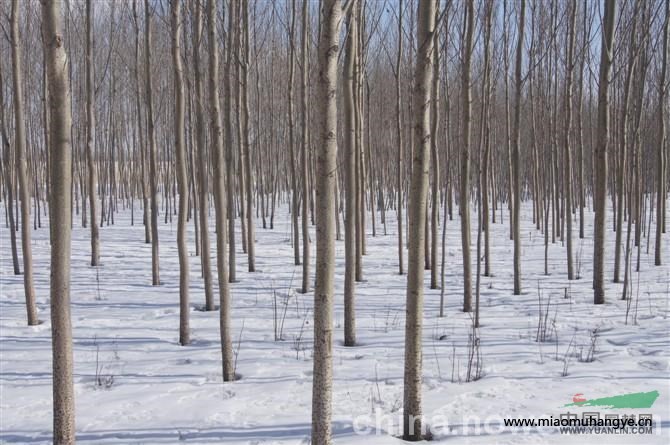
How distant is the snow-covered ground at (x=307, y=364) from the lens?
9.27 feet

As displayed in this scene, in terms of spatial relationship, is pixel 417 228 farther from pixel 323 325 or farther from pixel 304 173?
pixel 304 173

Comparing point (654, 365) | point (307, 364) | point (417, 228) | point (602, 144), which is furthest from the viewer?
point (602, 144)

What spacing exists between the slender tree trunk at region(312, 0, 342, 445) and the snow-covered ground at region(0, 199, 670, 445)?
0.49 metres

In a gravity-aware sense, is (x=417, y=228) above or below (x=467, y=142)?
below

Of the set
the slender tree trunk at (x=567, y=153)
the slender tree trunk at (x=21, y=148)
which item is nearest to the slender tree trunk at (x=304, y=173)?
the slender tree trunk at (x=21, y=148)

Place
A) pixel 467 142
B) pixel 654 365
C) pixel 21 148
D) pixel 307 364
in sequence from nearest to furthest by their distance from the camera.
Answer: pixel 654 365 → pixel 307 364 → pixel 21 148 → pixel 467 142

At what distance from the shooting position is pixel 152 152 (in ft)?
20.0

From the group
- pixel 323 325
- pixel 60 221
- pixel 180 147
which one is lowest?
pixel 323 325

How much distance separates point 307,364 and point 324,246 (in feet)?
6.27

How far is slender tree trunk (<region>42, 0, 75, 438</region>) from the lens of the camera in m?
2.26

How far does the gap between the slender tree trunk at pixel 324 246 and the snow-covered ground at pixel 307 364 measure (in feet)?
1.62

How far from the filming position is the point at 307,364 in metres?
3.90

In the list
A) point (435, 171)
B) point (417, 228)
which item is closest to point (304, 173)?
point (435, 171)

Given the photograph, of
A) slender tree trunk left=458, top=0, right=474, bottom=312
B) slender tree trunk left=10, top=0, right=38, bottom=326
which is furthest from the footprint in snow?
slender tree trunk left=10, top=0, right=38, bottom=326
